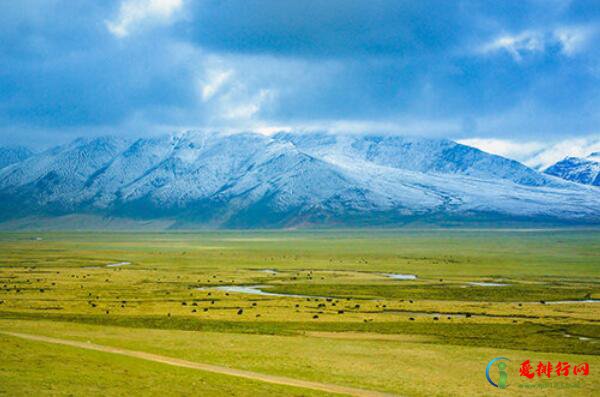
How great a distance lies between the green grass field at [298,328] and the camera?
1384 inches

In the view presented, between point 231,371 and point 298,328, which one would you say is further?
point 298,328

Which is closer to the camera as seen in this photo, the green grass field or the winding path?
the winding path

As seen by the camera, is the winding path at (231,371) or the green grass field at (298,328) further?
the green grass field at (298,328)

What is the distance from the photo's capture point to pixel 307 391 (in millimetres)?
33562

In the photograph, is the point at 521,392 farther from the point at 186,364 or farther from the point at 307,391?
the point at 186,364

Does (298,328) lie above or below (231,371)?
above

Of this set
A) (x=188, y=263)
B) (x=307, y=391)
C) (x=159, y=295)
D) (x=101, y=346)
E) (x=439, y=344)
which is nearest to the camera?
(x=307, y=391)

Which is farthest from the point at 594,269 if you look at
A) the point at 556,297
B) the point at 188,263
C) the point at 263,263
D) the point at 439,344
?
the point at 439,344

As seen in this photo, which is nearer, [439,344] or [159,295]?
[439,344]

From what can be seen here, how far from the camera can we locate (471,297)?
83188 millimetres

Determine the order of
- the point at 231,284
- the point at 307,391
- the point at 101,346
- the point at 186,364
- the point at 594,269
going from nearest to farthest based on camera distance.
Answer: the point at 307,391, the point at 186,364, the point at 101,346, the point at 231,284, the point at 594,269

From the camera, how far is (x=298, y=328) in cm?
5741

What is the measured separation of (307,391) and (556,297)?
57317 millimetres

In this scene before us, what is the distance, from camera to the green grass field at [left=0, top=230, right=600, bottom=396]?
3516cm
